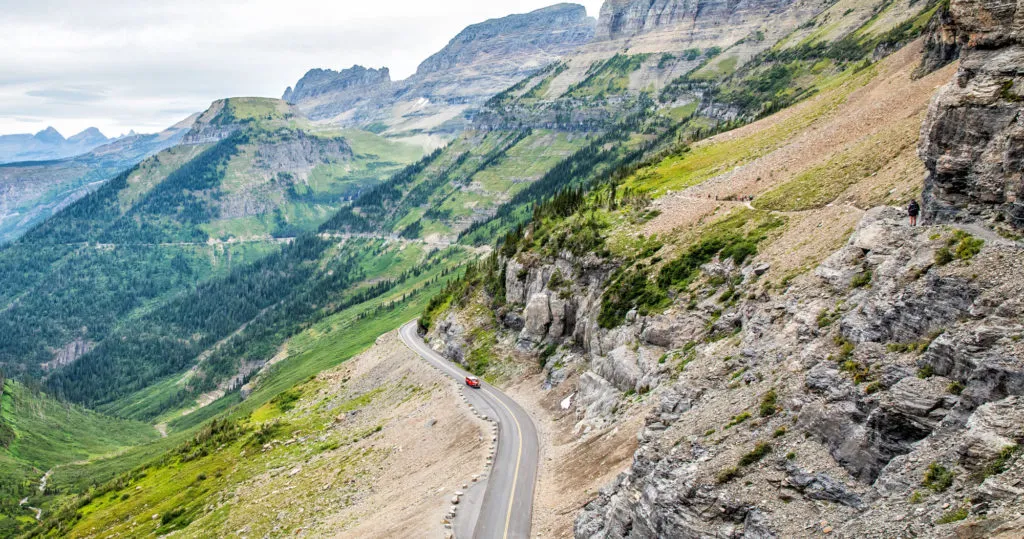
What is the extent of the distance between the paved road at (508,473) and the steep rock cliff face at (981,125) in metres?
33.7

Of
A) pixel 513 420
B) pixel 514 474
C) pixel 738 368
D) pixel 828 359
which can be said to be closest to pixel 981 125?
pixel 828 359

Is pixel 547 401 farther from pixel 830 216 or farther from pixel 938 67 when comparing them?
pixel 938 67

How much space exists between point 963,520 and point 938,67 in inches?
3180

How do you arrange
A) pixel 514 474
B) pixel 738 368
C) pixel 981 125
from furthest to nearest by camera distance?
pixel 514 474 < pixel 738 368 < pixel 981 125

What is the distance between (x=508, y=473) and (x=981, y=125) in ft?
135

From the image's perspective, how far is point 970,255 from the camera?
83.1ft

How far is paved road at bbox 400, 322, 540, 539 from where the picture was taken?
4229cm

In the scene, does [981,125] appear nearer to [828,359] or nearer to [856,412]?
[828,359]

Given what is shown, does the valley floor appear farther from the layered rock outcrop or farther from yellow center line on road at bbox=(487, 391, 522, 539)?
the layered rock outcrop

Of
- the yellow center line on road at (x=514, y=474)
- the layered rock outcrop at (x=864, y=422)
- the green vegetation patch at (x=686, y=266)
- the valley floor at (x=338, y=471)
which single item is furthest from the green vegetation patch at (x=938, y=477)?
the green vegetation patch at (x=686, y=266)

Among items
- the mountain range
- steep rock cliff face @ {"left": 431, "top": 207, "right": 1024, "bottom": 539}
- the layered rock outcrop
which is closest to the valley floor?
the mountain range

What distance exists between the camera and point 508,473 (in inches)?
2009

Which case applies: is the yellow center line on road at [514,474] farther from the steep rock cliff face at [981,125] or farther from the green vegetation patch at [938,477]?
the steep rock cliff face at [981,125]

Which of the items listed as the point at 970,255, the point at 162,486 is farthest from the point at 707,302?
the point at 162,486
